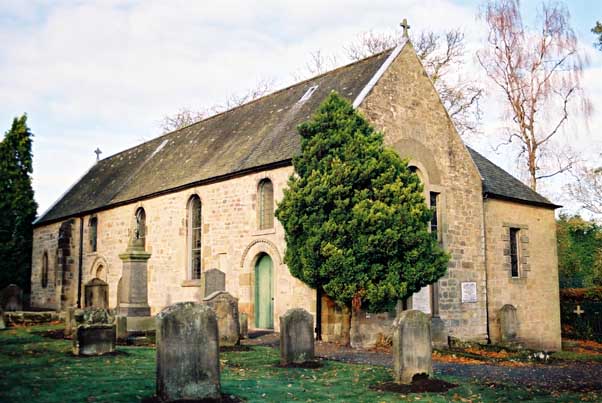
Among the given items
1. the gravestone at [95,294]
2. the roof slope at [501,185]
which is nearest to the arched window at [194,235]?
the gravestone at [95,294]

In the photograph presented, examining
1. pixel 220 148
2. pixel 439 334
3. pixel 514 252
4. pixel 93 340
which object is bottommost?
pixel 439 334

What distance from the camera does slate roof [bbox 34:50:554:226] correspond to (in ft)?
65.0

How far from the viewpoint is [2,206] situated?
113 ft

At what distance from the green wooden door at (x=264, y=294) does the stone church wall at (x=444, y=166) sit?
5.37 metres

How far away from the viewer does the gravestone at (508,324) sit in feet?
68.7

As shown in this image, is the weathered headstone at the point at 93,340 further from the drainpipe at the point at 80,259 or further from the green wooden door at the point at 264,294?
the drainpipe at the point at 80,259

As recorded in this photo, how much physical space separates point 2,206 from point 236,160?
20.3 metres

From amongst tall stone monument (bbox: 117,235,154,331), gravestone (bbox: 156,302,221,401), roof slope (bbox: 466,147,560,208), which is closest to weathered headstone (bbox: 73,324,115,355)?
tall stone monument (bbox: 117,235,154,331)

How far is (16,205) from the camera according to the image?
34.9 meters

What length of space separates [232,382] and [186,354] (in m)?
1.97

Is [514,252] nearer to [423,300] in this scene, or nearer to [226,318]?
[423,300]

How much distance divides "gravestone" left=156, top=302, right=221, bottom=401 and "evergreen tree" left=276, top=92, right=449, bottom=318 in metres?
6.93

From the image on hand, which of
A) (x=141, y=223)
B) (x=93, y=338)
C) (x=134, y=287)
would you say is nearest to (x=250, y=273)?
(x=134, y=287)

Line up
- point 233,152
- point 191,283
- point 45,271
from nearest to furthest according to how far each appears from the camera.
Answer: point 191,283
point 233,152
point 45,271
